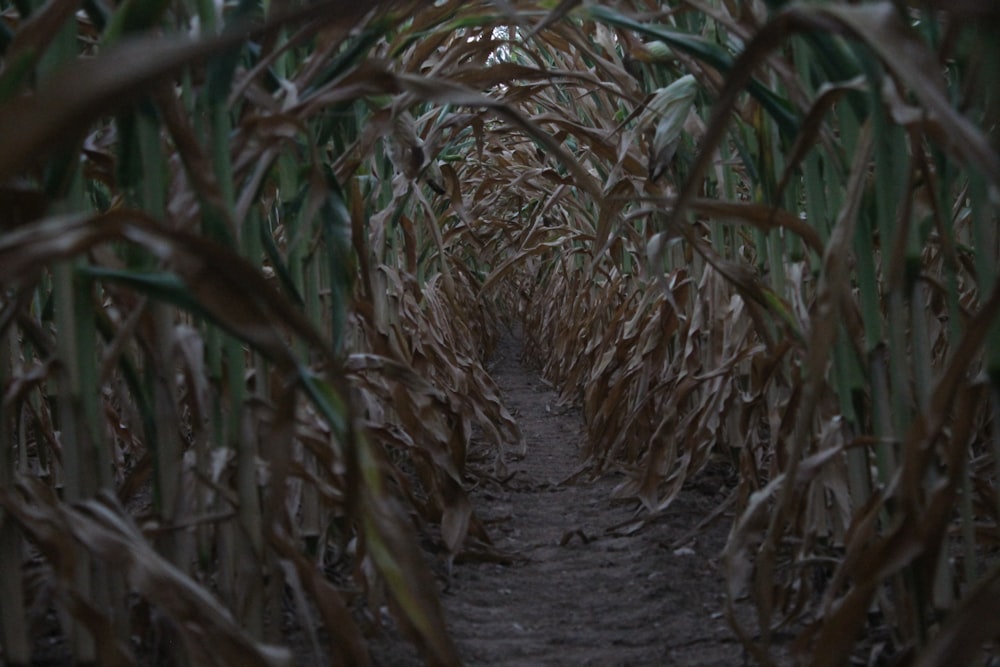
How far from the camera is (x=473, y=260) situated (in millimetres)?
5535

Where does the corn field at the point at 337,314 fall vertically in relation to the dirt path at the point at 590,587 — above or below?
above

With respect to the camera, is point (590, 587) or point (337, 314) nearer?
point (337, 314)

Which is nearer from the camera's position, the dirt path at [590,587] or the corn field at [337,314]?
the corn field at [337,314]

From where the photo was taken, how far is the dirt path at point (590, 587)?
1.12 meters

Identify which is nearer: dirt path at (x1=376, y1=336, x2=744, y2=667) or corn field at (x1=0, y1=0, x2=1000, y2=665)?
corn field at (x1=0, y1=0, x2=1000, y2=665)

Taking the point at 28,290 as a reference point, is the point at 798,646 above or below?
below

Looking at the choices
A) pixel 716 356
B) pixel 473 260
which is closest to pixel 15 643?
pixel 716 356

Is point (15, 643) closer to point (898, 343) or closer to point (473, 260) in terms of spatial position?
point (898, 343)

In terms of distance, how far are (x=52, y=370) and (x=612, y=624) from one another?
80 centimetres

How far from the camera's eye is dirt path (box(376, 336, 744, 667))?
3.68ft

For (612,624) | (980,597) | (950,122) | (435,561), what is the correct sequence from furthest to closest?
(435,561), (612,624), (980,597), (950,122)

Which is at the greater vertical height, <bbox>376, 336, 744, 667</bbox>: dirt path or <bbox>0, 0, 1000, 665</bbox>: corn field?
<bbox>0, 0, 1000, 665</bbox>: corn field

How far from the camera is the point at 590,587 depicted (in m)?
1.41

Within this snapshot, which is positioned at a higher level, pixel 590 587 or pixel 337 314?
pixel 337 314
